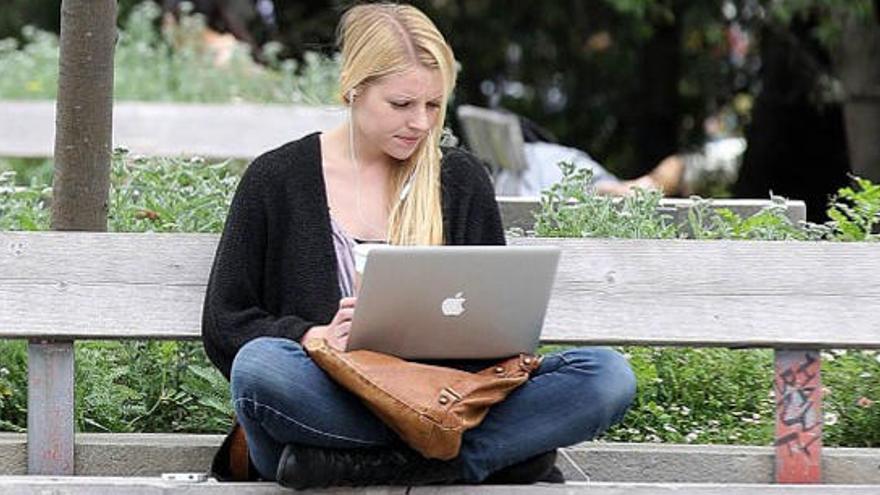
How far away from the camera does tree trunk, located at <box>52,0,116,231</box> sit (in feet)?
16.1

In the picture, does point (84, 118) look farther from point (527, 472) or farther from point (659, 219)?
point (527, 472)

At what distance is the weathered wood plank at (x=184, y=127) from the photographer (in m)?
8.59

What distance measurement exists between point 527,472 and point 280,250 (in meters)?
0.67

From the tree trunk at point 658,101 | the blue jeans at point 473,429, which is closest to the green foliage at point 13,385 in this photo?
the blue jeans at point 473,429

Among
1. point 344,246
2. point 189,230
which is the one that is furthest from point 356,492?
point 189,230

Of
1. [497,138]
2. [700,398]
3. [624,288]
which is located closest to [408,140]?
[624,288]

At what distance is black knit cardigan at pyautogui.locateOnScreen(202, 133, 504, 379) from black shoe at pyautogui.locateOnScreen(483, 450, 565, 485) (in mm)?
465

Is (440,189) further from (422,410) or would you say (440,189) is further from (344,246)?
(422,410)

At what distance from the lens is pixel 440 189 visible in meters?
4.27

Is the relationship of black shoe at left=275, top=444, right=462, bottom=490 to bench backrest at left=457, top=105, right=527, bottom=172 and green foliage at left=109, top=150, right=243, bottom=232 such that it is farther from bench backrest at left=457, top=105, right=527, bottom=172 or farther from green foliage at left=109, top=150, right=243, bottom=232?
bench backrest at left=457, top=105, right=527, bottom=172

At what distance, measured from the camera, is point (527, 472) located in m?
4.05

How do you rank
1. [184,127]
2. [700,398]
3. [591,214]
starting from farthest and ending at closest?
[184,127] → [591,214] → [700,398]

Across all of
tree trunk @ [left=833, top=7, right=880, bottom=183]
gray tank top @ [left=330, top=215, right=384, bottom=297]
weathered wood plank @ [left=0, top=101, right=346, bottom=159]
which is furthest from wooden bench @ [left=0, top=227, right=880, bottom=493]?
tree trunk @ [left=833, top=7, right=880, bottom=183]

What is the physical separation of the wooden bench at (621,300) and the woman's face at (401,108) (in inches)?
17.9
